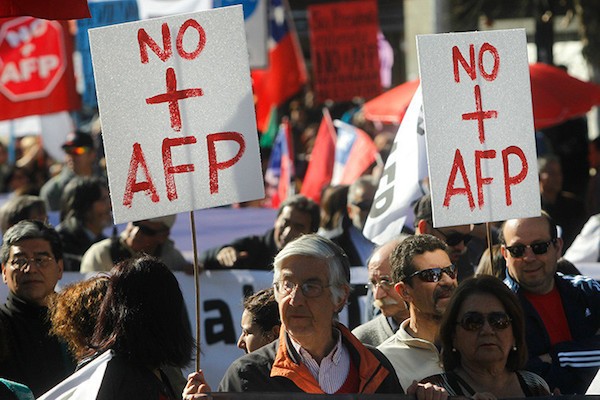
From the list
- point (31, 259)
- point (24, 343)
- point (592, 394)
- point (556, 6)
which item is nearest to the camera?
point (592, 394)

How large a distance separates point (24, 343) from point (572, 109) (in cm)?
645

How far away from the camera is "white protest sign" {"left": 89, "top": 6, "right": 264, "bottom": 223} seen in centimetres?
475

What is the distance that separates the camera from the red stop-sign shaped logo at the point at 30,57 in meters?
12.0

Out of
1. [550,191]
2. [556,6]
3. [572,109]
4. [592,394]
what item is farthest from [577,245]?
[556,6]

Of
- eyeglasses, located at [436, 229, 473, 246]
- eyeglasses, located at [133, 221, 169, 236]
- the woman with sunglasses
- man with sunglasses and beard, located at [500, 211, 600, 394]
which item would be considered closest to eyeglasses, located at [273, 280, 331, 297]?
the woman with sunglasses

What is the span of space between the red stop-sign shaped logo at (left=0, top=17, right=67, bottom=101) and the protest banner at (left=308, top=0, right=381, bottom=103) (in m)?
2.88

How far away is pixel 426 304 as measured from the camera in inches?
195

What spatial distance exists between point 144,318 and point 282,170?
8.68 m

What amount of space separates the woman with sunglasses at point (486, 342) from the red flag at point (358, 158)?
21.0 ft

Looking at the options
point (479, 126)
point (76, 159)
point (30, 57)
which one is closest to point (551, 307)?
point (479, 126)

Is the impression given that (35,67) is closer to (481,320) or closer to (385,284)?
(385,284)

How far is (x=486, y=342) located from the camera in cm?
431

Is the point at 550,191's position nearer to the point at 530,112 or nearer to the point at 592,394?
the point at 530,112

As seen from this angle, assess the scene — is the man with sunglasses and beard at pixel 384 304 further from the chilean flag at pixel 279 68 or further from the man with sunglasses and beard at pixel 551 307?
the chilean flag at pixel 279 68
